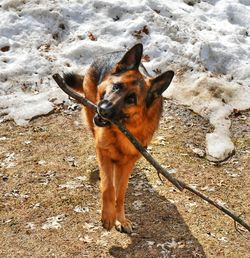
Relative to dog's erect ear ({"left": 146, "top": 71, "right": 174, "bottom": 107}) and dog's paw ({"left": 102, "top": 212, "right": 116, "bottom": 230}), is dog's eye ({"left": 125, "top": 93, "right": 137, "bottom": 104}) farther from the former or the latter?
dog's paw ({"left": 102, "top": 212, "right": 116, "bottom": 230})

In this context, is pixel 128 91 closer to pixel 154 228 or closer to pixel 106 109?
pixel 106 109

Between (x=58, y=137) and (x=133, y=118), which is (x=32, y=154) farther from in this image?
(x=133, y=118)

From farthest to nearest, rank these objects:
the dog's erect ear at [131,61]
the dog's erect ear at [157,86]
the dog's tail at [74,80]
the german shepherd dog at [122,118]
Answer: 1. the dog's tail at [74,80]
2. the dog's erect ear at [131,61]
3. the dog's erect ear at [157,86]
4. the german shepherd dog at [122,118]

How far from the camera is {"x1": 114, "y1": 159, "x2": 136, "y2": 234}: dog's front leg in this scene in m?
5.73

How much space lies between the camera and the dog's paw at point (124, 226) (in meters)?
5.78

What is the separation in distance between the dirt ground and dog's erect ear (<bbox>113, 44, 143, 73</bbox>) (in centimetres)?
186

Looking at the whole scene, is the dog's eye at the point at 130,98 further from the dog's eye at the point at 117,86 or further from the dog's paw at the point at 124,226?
the dog's paw at the point at 124,226

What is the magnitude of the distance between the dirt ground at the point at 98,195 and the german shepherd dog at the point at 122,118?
0.41 m

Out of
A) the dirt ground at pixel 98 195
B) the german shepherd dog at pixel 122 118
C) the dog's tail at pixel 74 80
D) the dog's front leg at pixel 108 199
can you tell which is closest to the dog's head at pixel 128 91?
the german shepherd dog at pixel 122 118

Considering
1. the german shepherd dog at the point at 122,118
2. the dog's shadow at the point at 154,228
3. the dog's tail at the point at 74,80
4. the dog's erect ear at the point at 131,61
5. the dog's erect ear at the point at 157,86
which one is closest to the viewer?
the german shepherd dog at the point at 122,118

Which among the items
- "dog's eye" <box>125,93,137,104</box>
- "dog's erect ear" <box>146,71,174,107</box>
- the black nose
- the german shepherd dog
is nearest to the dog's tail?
the german shepherd dog

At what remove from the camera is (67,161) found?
277 inches

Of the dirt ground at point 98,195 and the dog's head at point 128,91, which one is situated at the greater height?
the dog's head at point 128,91

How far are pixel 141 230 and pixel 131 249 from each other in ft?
1.26
